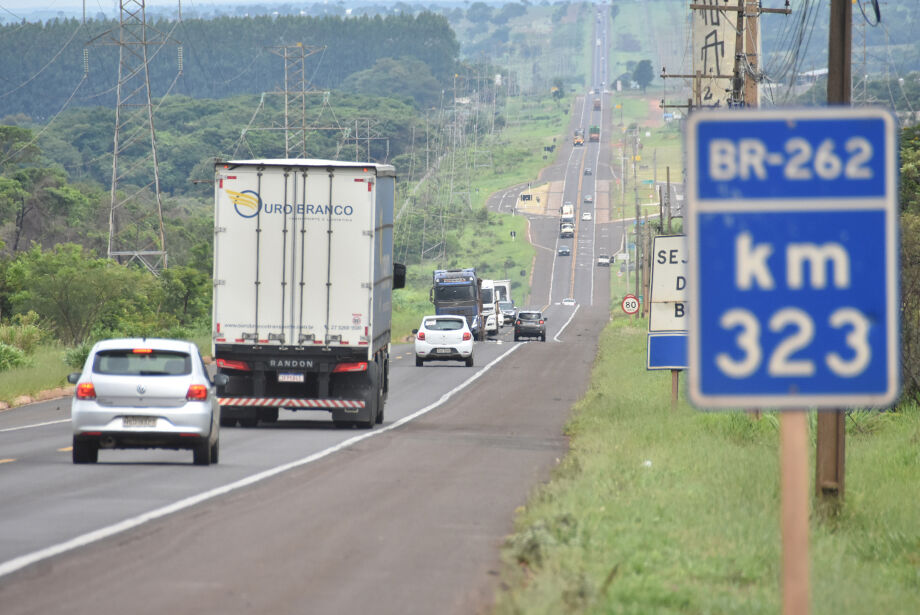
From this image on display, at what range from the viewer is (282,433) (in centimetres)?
2400

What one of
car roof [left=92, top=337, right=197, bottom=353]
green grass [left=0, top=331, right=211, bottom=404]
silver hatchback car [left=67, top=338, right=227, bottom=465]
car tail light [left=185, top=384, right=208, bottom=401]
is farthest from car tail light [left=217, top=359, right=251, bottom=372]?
green grass [left=0, top=331, right=211, bottom=404]

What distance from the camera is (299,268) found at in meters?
23.8

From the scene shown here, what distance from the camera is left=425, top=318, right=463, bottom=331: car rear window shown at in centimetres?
4653

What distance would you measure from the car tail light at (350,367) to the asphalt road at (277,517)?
107 cm

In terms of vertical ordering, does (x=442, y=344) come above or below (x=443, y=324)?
below

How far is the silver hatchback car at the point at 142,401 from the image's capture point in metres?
17.6

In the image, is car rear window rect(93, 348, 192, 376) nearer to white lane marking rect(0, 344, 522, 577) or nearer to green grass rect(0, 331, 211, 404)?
white lane marking rect(0, 344, 522, 577)

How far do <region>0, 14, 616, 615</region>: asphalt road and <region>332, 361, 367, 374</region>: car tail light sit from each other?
107 cm

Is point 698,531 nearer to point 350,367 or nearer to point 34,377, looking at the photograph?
point 350,367

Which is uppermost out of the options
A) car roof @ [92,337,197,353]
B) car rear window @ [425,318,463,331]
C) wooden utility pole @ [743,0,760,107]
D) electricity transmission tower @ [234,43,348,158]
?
electricity transmission tower @ [234,43,348,158]

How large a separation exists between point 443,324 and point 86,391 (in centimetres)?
2960

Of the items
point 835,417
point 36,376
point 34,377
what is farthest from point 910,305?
point 36,376

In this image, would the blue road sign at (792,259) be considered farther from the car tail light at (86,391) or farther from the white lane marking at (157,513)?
the car tail light at (86,391)

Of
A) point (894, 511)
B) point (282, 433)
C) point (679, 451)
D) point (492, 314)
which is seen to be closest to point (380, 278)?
point (282, 433)
